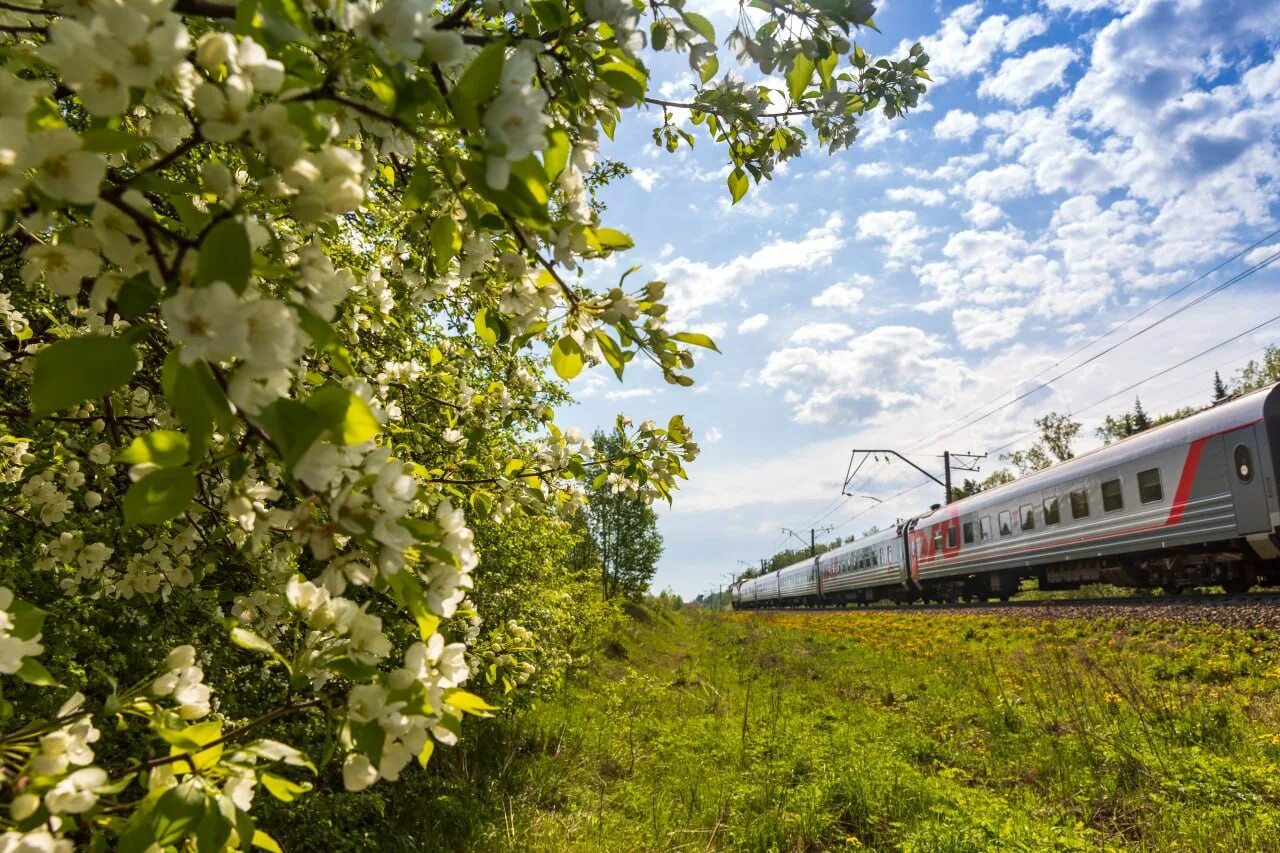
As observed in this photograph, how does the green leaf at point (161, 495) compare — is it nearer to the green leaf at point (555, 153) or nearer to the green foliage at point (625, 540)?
the green leaf at point (555, 153)

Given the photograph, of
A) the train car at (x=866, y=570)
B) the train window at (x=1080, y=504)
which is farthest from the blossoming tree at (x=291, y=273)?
the train car at (x=866, y=570)

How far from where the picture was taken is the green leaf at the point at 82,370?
73 cm

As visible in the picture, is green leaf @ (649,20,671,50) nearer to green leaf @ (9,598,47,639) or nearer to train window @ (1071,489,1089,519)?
green leaf @ (9,598,47,639)

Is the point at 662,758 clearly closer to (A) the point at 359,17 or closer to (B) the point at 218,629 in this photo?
(B) the point at 218,629

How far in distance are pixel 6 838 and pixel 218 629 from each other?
2352 mm

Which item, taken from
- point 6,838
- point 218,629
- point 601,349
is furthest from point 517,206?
point 218,629

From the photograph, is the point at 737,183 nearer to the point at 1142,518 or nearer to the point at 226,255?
the point at 226,255

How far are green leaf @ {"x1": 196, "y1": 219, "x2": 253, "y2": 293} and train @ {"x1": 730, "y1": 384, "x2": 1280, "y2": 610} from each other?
11606 millimetres

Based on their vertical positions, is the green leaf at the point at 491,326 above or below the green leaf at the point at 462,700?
above

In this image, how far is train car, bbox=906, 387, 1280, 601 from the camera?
9.30 m

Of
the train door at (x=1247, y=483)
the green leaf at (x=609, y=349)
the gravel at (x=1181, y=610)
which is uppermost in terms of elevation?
the train door at (x=1247, y=483)

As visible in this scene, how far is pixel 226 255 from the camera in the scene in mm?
670

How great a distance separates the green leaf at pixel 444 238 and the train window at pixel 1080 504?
1441 cm

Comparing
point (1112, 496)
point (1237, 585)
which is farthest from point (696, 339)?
point (1112, 496)
